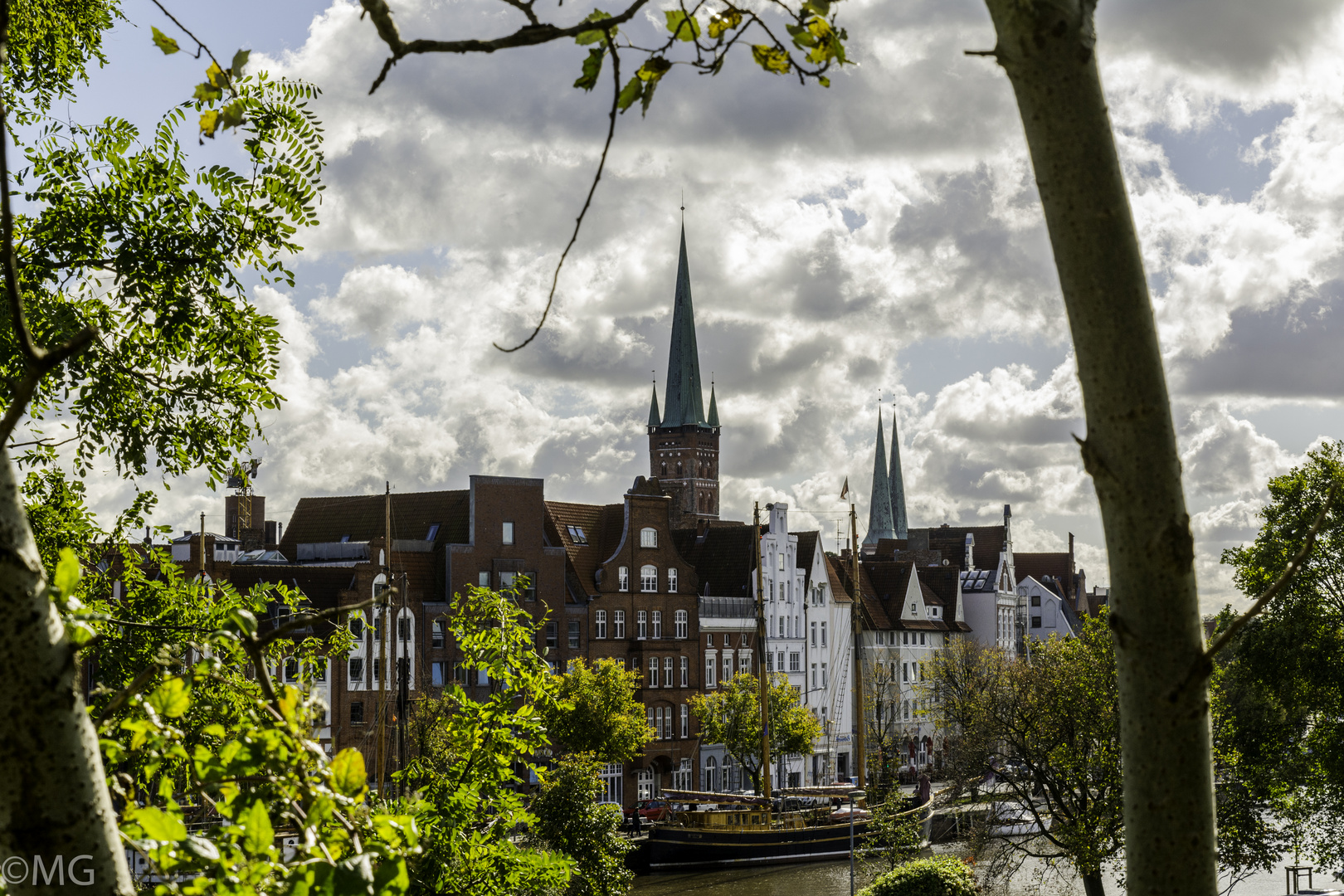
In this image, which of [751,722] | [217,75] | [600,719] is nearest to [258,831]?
[217,75]

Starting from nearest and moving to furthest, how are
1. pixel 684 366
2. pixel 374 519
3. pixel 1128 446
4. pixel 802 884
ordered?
1. pixel 1128 446
2. pixel 802 884
3. pixel 374 519
4. pixel 684 366

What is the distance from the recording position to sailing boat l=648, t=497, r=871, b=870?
157 ft

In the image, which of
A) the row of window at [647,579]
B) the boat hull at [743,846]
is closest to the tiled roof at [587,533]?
the row of window at [647,579]

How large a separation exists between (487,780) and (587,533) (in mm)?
52437

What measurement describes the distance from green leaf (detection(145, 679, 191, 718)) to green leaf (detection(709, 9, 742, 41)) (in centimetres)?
195

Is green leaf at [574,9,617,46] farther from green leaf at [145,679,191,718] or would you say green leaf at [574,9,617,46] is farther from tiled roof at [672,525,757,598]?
tiled roof at [672,525,757,598]

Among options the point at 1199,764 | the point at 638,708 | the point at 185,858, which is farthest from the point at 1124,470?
the point at 638,708

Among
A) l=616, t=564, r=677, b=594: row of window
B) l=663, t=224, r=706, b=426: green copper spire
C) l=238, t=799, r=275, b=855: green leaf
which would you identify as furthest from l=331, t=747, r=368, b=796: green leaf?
l=663, t=224, r=706, b=426: green copper spire

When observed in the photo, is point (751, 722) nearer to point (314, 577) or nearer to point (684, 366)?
point (314, 577)

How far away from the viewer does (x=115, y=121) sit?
8.47 m

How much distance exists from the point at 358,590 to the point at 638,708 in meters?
12.1

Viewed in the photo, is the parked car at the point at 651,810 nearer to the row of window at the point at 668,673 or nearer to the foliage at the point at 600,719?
the foliage at the point at 600,719

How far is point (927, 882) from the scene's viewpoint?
2611cm

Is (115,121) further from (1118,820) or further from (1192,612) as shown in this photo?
(1118,820)
